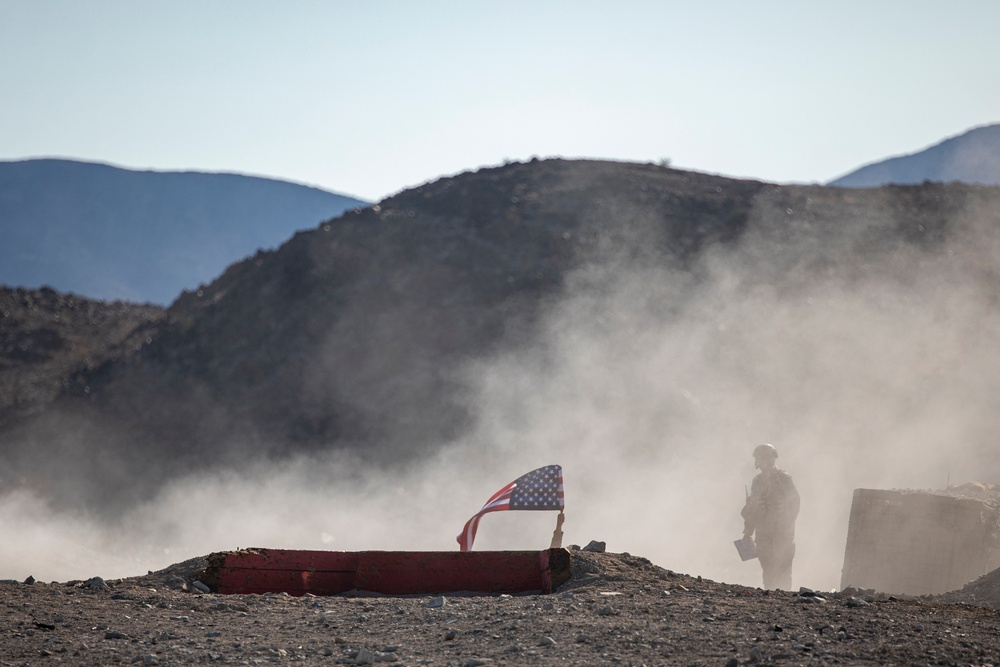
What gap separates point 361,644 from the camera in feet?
25.3

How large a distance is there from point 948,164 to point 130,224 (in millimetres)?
63073

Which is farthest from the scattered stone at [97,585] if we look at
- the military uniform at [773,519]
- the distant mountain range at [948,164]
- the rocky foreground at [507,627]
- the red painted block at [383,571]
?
the distant mountain range at [948,164]

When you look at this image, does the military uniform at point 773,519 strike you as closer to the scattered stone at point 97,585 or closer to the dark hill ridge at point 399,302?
the scattered stone at point 97,585

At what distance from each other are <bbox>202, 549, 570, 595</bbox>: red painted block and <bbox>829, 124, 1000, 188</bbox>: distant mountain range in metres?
60.8

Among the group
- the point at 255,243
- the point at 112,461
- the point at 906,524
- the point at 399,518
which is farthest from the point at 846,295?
the point at 255,243

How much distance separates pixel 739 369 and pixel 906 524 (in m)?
14.7

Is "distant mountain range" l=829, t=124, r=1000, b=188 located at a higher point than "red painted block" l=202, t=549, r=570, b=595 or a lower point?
higher

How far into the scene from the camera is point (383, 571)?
1047 centimetres

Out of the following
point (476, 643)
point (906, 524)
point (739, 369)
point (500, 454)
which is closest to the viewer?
point (476, 643)

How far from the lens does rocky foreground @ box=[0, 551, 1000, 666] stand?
706 cm

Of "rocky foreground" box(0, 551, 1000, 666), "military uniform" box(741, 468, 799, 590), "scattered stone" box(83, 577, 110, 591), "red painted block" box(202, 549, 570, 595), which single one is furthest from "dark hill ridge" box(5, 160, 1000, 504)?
"rocky foreground" box(0, 551, 1000, 666)

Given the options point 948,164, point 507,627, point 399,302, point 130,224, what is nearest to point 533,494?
point 507,627

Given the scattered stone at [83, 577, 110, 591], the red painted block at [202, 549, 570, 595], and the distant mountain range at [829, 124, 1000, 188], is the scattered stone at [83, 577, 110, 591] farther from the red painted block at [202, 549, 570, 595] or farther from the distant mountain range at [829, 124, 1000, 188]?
the distant mountain range at [829, 124, 1000, 188]

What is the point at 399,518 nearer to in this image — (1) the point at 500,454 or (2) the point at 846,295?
(1) the point at 500,454
